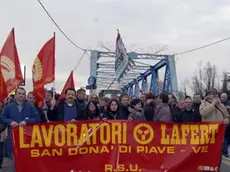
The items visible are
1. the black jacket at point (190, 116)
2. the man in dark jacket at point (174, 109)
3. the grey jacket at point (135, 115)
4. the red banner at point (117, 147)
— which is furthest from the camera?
the man in dark jacket at point (174, 109)

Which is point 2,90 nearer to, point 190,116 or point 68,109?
point 68,109

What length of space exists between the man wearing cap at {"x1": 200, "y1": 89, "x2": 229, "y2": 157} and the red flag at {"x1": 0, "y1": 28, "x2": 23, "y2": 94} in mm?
3800

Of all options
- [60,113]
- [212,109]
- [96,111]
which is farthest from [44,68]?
[212,109]

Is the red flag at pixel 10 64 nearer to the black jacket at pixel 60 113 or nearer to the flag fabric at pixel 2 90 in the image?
the flag fabric at pixel 2 90

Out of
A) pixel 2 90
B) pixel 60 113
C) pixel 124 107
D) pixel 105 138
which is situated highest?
pixel 2 90

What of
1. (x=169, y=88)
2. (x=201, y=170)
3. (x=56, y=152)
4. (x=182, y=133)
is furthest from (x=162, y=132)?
(x=169, y=88)

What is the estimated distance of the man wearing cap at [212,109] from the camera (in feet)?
33.8

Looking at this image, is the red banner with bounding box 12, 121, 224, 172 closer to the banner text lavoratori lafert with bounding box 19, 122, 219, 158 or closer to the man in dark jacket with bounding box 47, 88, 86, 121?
the banner text lavoratori lafert with bounding box 19, 122, 219, 158

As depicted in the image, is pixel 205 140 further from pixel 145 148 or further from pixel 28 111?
pixel 28 111

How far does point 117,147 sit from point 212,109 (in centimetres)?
274

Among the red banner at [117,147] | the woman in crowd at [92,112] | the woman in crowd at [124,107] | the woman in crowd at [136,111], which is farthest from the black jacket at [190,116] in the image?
the red banner at [117,147]

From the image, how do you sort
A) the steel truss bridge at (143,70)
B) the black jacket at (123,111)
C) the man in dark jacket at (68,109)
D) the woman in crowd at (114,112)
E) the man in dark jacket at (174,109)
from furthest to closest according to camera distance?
the steel truss bridge at (143,70) → the man in dark jacket at (174,109) → the black jacket at (123,111) → the woman in crowd at (114,112) → the man in dark jacket at (68,109)

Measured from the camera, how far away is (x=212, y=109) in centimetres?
1029

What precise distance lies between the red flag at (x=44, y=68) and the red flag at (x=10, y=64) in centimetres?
132
